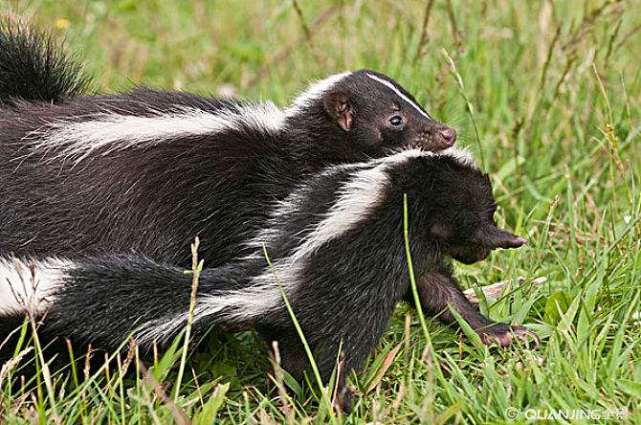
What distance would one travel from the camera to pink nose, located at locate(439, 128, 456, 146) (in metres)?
4.73

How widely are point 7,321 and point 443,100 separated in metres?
3.01

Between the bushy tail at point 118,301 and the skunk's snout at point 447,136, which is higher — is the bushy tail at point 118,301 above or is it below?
below

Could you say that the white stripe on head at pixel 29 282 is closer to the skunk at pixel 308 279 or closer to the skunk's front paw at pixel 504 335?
the skunk at pixel 308 279

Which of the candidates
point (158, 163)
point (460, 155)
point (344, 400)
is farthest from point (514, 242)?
point (158, 163)

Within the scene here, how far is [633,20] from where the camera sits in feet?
25.4

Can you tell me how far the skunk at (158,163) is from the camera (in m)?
4.30

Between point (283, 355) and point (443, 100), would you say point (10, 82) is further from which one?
point (443, 100)

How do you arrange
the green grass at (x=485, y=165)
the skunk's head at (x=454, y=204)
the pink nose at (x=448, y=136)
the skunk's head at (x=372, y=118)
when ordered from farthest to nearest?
1. the skunk's head at (x=372, y=118)
2. the pink nose at (x=448, y=136)
3. the skunk's head at (x=454, y=204)
4. the green grass at (x=485, y=165)

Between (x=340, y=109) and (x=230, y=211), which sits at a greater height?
(x=340, y=109)

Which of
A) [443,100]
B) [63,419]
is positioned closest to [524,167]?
[443,100]

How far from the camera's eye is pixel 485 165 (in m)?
5.86

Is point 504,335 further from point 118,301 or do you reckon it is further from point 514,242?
point 118,301

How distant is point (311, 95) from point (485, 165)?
1.30m

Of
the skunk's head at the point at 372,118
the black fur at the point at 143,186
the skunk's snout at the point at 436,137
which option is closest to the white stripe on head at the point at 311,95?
the skunk's head at the point at 372,118
